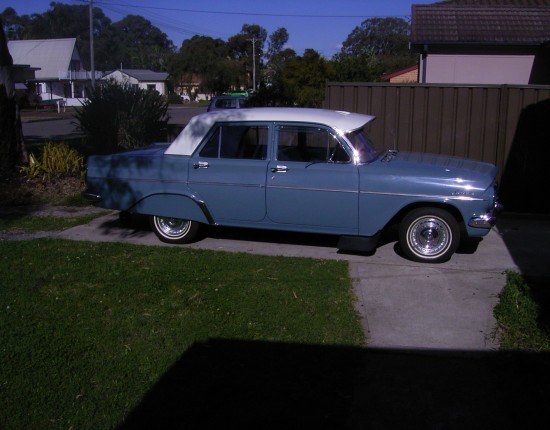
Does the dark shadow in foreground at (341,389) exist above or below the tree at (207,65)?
below

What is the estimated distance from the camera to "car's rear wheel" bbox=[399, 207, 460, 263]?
275 inches

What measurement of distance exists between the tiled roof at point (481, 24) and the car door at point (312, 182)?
8.58m

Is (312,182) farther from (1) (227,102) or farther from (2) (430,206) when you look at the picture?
(1) (227,102)

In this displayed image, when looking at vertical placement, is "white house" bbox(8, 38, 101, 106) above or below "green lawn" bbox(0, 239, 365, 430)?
above

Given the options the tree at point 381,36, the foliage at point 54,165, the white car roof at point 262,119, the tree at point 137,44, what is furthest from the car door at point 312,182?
the tree at point 137,44

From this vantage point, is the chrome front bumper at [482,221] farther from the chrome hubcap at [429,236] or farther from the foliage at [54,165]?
the foliage at [54,165]

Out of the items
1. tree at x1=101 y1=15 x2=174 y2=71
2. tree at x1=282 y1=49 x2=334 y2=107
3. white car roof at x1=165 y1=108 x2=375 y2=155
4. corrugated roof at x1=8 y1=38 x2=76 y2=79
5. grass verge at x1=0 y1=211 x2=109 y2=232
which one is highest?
tree at x1=101 y1=15 x2=174 y2=71

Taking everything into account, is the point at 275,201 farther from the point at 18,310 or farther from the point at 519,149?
the point at 519,149

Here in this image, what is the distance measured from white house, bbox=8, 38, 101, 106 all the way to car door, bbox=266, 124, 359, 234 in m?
66.9

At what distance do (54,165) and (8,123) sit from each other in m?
1.27

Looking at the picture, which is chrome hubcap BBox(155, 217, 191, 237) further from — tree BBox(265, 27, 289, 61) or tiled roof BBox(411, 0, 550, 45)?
tree BBox(265, 27, 289, 61)

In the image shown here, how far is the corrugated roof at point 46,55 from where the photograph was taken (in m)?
71.6

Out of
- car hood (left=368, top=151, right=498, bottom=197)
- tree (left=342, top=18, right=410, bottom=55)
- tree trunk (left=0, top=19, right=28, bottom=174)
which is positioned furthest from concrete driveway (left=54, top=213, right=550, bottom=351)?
tree (left=342, top=18, right=410, bottom=55)

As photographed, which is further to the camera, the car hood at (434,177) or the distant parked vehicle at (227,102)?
the distant parked vehicle at (227,102)
